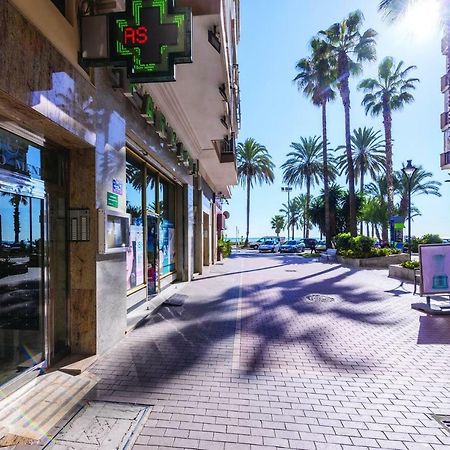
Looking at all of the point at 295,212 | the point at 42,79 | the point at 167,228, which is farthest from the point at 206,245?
the point at 295,212

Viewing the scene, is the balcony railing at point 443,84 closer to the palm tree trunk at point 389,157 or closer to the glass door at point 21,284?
the palm tree trunk at point 389,157

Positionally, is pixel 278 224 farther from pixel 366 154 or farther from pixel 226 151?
pixel 226 151

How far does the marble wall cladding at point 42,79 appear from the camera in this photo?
2912mm

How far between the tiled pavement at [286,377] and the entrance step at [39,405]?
275 mm

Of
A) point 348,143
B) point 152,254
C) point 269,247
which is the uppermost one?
point 348,143

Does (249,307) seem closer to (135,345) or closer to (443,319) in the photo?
(135,345)

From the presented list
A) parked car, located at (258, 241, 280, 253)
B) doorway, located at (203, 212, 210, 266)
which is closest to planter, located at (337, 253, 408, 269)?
doorway, located at (203, 212, 210, 266)

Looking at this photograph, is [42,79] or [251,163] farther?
[251,163]

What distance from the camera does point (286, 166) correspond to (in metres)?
46.4

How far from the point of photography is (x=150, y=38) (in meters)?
4.05

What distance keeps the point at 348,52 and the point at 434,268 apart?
22.4m

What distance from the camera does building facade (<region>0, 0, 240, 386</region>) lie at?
135 inches

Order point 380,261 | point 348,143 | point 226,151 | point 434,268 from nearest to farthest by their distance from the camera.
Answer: point 434,268
point 226,151
point 380,261
point 348,143

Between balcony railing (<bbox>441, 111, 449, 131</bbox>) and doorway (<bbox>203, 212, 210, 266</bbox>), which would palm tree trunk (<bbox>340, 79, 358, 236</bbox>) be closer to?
balcony railing (<bbox>441, 111, 449, 131</bbox>)
